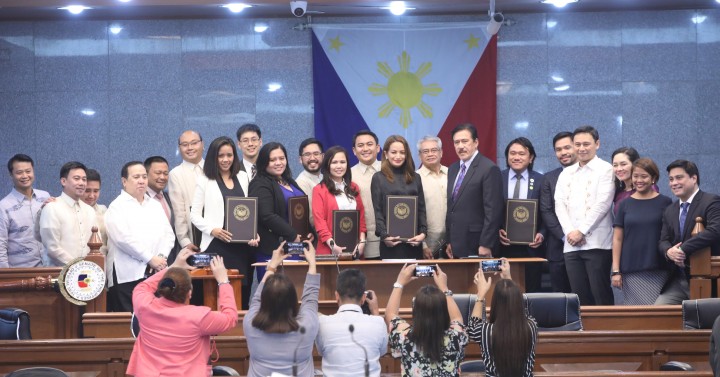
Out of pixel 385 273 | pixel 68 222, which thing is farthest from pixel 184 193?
pixel 385 273

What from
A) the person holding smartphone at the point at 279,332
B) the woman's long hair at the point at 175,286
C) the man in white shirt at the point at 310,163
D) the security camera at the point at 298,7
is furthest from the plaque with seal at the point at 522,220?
the woman's long hair at the point at 175,286

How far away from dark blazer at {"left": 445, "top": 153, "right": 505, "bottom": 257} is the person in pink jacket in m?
2.79

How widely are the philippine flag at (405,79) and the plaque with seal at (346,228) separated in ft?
8.61

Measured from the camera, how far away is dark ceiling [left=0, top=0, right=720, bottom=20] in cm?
866

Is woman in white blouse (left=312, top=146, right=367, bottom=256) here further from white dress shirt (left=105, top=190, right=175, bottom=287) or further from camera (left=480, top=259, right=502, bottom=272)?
camera (left=480, top=259, right=502, bottom=272)

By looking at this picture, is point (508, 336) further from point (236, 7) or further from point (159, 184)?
point (236, 7)

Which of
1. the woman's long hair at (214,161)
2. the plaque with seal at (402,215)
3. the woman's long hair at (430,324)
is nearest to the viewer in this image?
the woman's long hair at (430,324)

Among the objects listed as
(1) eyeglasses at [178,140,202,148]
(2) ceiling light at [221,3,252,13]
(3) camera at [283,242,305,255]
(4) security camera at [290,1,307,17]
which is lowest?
(3) camera at [283,242,305,255]

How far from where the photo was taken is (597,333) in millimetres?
5301

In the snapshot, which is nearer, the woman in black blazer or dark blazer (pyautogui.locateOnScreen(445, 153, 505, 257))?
the woman in black blazer

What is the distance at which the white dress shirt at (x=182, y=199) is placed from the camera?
7062mm

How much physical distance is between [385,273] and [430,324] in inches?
83.2

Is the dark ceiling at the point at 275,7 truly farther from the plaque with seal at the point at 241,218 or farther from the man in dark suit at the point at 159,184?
the plaque with seal at the point at 241,218

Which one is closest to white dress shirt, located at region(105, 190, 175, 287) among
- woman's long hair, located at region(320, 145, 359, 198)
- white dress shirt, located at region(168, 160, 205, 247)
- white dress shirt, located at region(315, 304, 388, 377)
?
white dress shirt, located at region(168, 160, 205, 247)
